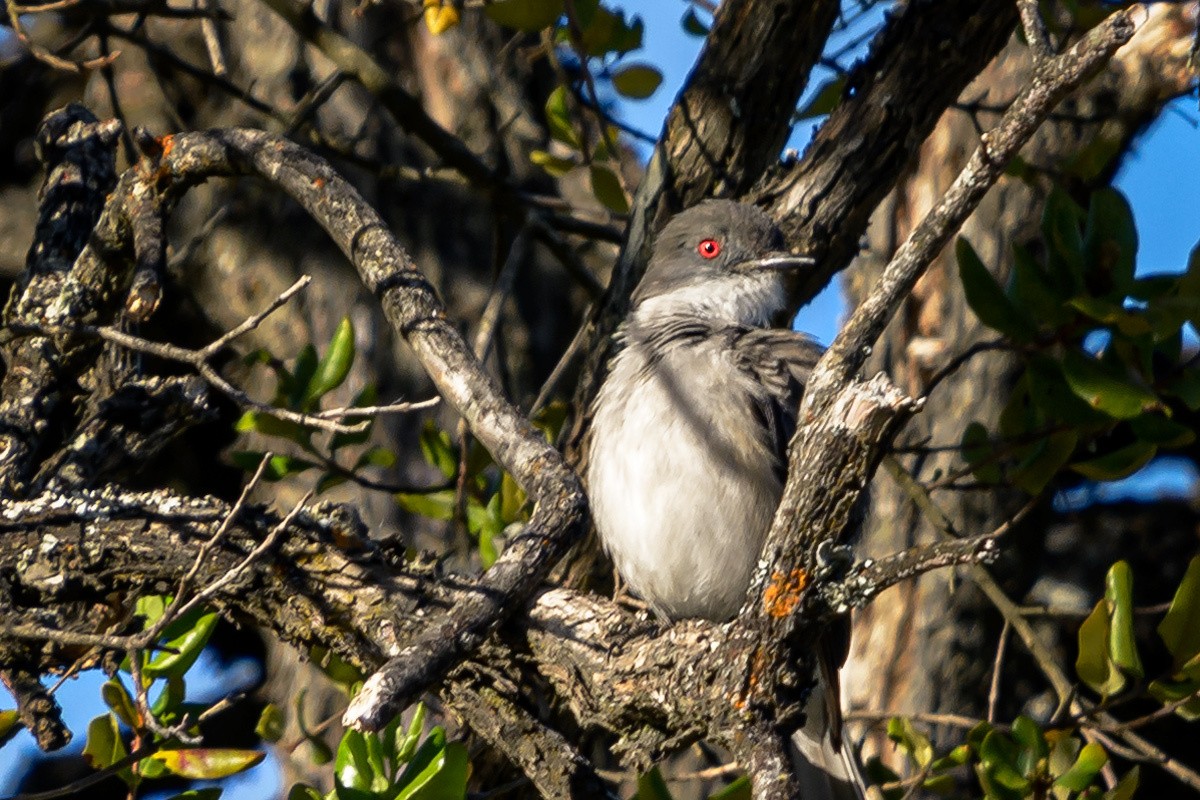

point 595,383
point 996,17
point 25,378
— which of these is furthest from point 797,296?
point 25,378

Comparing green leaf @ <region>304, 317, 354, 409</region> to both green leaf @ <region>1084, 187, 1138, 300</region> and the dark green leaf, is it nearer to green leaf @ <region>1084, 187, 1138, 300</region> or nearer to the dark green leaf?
the dark green leaf

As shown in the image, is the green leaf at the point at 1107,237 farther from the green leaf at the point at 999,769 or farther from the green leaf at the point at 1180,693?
the green leaf at the point at 999,769

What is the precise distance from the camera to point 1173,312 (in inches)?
170

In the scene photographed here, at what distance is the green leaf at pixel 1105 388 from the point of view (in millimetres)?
4160

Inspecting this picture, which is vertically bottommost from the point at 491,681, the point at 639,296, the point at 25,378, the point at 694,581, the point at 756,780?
the point at 756,780

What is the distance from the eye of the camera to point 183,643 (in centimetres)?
355

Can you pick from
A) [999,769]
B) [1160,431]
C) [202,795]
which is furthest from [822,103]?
[202,795]

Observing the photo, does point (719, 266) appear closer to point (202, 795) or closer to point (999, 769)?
point (999, 769)

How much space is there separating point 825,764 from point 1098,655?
1227 millimetres

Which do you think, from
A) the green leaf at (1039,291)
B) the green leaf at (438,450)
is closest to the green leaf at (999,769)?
the green leaf at (1039,291)

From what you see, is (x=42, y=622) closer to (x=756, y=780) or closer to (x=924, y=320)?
(x=756, y=780)

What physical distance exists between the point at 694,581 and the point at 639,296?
113cm

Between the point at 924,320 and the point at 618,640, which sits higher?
the point at 924,320

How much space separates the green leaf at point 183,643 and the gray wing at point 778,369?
181cm
